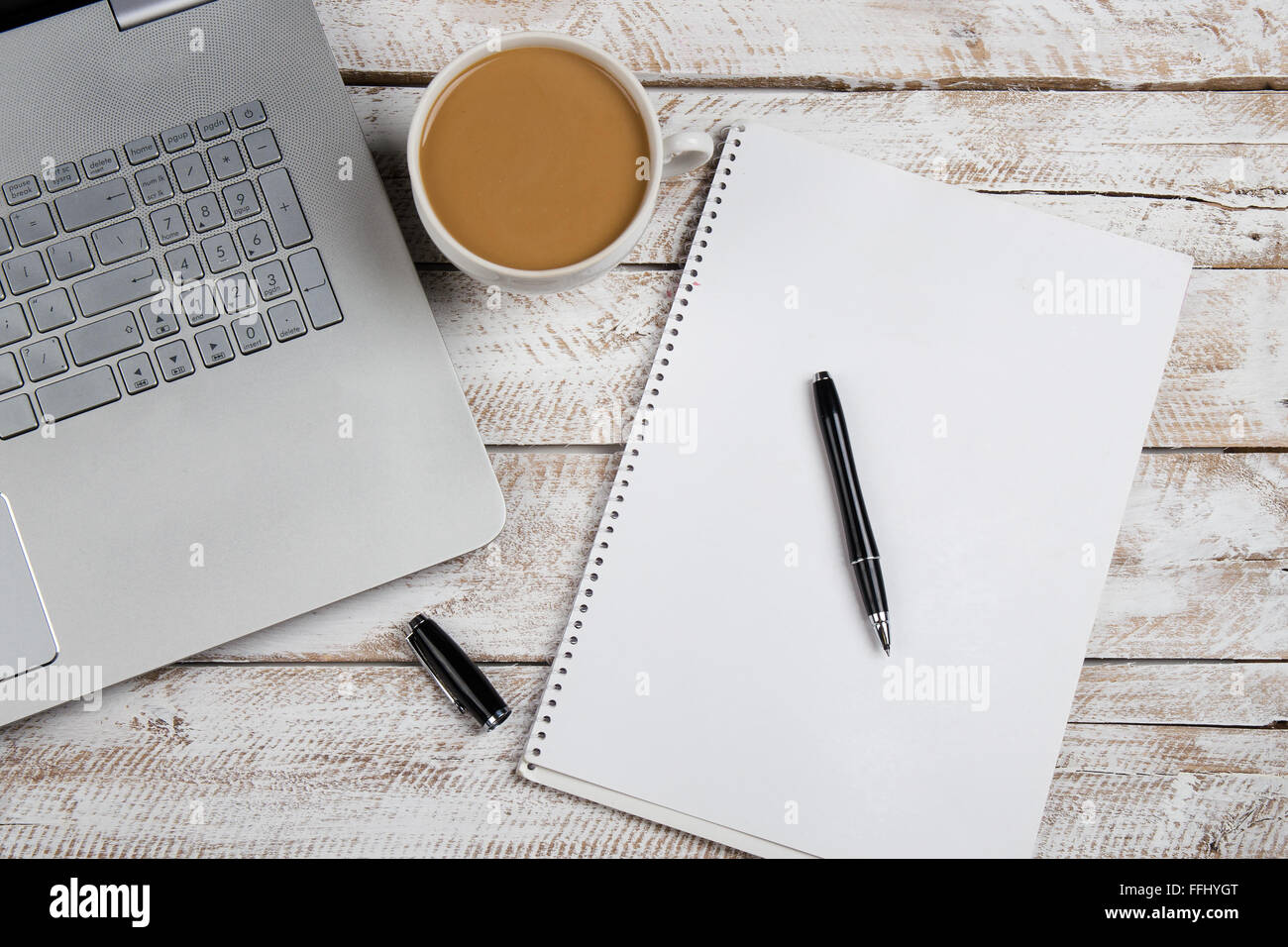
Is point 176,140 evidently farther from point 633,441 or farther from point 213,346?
point 633,441

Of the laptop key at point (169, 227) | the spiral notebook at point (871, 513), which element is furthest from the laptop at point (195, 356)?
the spiral notebook at point (871, 513)

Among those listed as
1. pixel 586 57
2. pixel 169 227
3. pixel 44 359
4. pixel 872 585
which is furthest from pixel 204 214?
pixel 872 585

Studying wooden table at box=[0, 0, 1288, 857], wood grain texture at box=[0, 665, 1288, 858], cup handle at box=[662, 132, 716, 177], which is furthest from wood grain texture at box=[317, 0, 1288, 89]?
wood grain texture at box=[0, 665, 1288, 858]

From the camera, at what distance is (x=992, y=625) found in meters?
0.65

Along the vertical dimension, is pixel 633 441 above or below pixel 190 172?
below

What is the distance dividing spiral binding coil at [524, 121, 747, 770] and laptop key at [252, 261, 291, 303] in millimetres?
252

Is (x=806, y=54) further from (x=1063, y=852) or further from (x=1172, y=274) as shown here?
(x=1063, y=852)

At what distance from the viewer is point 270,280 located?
1.90ft

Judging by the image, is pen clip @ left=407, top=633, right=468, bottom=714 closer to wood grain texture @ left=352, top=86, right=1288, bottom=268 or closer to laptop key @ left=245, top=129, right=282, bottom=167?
laptop key @ left=245, top=129, right=282, bottom=167

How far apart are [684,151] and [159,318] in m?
0.34

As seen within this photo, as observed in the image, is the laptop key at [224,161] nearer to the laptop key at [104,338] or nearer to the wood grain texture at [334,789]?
the laptop key at [104,338]

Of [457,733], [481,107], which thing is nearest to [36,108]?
[481,107]

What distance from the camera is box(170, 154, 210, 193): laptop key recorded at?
583 millimetres
